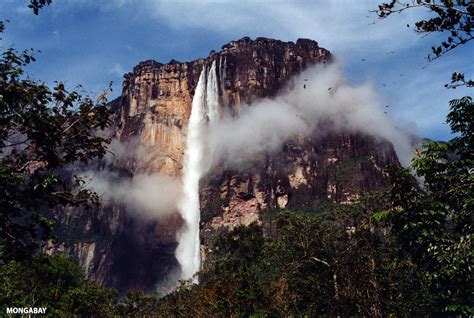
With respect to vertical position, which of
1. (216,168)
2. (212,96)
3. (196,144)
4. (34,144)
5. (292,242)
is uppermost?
(212,96)

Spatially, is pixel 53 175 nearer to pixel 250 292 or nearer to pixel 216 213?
pixel 250 292

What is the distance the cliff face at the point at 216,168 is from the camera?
148m

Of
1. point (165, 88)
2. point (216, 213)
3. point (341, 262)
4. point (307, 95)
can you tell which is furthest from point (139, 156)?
point (341, 262)

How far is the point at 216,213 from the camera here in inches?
5655

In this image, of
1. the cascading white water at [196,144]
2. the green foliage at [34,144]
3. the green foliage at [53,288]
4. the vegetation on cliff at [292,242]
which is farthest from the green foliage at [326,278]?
the cascading white water at [196,144]

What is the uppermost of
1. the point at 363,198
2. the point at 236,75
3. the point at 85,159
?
the point at 236,75

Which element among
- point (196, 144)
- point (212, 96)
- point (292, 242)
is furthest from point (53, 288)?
point (212, 96)

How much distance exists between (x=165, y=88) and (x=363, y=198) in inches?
5794

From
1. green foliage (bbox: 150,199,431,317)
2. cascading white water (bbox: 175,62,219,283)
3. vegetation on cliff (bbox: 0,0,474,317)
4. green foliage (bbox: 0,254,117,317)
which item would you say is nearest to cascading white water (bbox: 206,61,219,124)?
cascading white water (bbox: 175,62,219,283)

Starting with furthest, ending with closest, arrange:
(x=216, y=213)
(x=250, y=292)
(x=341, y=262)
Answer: (x=216, y=213) → (x=250, y=292) → (x=341, y=262)

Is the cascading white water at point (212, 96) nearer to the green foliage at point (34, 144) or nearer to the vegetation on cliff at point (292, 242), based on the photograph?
the vegetation on cliff at point (292, 242)

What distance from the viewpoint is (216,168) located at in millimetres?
154375

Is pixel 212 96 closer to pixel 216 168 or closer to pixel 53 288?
pixel 216 168

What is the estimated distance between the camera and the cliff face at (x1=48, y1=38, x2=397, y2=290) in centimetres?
14788
